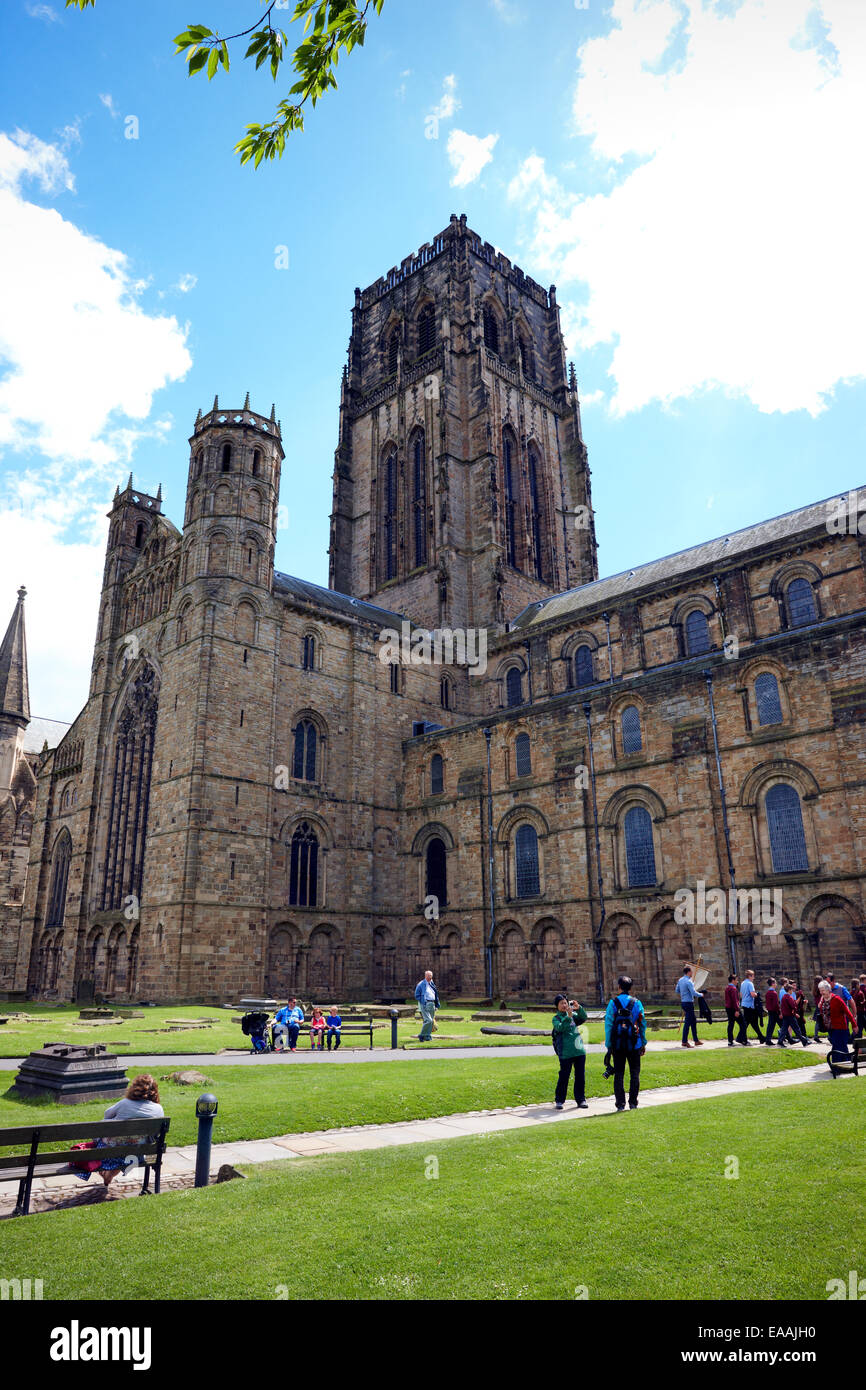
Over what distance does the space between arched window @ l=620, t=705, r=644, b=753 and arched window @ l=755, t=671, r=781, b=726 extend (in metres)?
4.81

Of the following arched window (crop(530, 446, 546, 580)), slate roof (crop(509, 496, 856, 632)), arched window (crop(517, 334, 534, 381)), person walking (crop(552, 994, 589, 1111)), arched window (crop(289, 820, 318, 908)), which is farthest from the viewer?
arched window (crop(517, 334, 534, 381))

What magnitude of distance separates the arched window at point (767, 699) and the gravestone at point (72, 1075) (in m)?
23.6

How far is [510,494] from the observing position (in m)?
56.7

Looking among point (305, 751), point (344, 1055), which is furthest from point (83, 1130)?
point (305, 751)

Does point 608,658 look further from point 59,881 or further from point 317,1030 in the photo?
point 59,881

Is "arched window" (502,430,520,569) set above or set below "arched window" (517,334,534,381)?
below

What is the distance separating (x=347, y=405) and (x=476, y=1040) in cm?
5186

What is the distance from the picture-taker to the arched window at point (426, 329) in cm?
6078

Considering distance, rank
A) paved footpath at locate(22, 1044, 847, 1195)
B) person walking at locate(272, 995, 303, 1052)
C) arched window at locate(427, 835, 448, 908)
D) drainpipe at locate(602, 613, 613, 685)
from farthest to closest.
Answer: arched window at locate(427, 835, 448, 908)
drainpipe at locate(602, 613, 613, 685)
person walking at locate(272, 995, 303, 1052)
paved footpath at locate(22, 1044, 847, 1195)

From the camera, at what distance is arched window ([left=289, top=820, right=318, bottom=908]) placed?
3691 cm

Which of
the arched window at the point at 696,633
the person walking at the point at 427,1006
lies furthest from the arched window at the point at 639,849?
the person walking at the point at 427,1006

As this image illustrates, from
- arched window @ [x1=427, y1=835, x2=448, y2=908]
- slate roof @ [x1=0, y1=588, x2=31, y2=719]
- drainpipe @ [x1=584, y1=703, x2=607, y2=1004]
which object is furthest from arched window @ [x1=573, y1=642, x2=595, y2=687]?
slate roof @ [x1=0, y1=588, x2=31, y2=719]

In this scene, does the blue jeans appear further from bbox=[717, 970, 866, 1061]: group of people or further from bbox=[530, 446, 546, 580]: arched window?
bbox=[530, 446, 546, 580]: arched window

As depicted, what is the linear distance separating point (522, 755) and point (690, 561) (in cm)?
A: 1215
